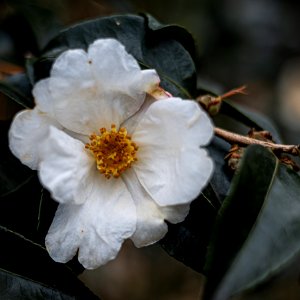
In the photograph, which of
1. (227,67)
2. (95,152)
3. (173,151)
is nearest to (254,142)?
(173,151)

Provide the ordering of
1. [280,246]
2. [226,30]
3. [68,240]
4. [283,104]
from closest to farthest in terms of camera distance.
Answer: [280,246] < [68,240] < [226,30] < [283,104]

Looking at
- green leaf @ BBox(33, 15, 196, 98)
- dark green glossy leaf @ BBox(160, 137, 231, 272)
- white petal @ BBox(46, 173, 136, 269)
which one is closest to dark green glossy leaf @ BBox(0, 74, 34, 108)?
green leaf @ BBox(33, 15, 196, 98)

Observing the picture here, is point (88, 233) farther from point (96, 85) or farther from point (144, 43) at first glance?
point (144, 43)

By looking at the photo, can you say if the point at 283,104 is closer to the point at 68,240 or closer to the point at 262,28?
the point at 262,28

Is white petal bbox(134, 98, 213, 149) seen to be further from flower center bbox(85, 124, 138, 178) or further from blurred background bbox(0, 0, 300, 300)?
blurred background bbox(0, 0, 300, 300)

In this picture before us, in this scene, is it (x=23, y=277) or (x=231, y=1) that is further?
(x=231, y=1)

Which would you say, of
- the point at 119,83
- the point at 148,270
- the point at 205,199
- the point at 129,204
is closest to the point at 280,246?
the point at 205,199
